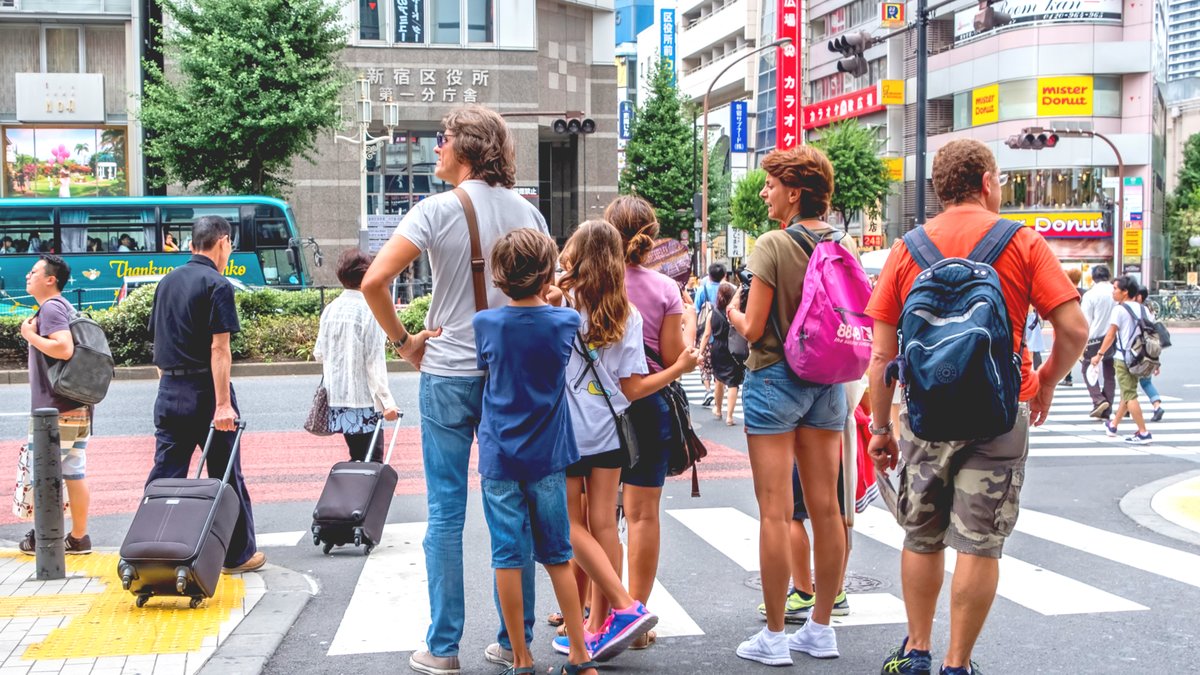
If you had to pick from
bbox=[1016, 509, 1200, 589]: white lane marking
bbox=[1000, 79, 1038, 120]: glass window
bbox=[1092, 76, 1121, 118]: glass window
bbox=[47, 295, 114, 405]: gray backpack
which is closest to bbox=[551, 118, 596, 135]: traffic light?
bbox=[1016, 509, 1200, 589]: white lane marking

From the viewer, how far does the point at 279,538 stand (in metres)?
7.84

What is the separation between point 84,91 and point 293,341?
80.8ft

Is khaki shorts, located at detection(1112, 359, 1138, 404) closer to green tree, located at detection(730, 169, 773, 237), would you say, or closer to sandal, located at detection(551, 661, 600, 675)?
sandal, located at detection(551, 661, 600, 675)

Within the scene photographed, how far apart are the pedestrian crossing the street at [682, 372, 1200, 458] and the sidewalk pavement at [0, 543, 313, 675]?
5830 millimetres

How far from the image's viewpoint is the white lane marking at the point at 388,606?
521 cm

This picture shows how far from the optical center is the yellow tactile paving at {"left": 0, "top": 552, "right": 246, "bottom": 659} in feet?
16.5

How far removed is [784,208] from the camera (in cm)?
493

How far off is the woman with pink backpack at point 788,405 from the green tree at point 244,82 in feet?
92.5

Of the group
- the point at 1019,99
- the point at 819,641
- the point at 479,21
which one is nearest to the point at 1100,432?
the point at 819,641

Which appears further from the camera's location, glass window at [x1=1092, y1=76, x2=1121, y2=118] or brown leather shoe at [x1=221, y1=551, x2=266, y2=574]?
glass window at [x1=1092, y1=76, x2=1121, y2=118]

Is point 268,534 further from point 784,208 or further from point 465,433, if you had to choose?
point 784,208

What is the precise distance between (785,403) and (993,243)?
99cm

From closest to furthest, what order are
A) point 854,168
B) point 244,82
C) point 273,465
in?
point 273,465 → point 244,82 → point 854,168

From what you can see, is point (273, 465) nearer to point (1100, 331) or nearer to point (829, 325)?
point (829, 325)
